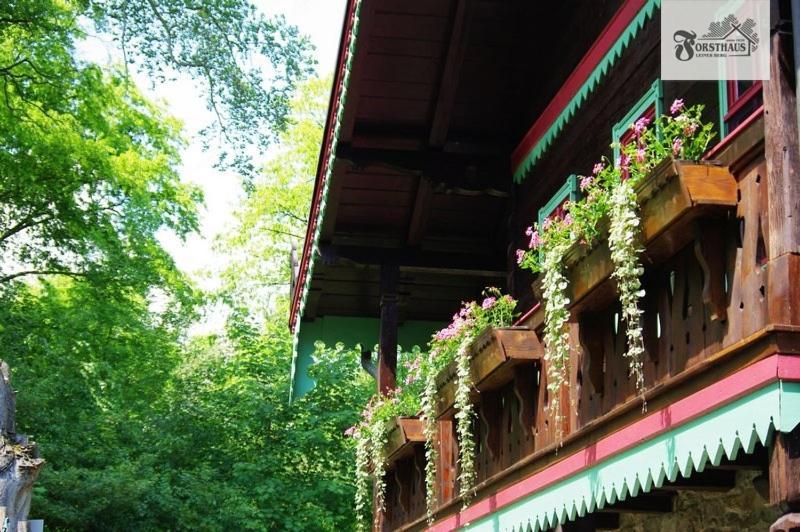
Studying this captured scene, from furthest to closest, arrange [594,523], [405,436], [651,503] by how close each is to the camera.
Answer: [405,436] → [594,523] → [651,503]

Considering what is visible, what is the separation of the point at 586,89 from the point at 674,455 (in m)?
5.76

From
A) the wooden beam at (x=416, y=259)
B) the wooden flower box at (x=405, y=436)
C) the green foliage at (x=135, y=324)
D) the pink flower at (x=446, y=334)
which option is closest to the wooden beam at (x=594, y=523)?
the pink flower at (x=446, y=334)

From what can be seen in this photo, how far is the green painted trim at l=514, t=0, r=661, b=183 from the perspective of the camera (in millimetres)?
9516

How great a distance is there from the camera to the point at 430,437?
39.1 feet

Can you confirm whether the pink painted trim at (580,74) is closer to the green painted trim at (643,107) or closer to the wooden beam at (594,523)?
the green painted trim at (643,107)

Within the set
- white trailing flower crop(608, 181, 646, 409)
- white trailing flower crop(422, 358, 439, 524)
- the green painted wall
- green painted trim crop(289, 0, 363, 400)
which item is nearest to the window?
white trailing flower crop(608, 181, 646, 409)

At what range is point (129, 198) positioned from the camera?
2956cm

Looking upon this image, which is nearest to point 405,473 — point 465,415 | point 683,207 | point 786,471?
point 465,415

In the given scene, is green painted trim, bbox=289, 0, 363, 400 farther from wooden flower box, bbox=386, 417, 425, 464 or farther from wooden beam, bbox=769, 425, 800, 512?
wooden beam, bbox=769, 425, 800, 512

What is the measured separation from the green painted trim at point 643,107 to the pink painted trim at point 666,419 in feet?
8.87

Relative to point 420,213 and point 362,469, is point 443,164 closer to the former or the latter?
point 420,213

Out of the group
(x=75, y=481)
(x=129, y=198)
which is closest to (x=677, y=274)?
(x=75, y=481)

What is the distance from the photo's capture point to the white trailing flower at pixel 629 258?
6262 millimetres

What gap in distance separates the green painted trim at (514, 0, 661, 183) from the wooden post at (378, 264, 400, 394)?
243cm
